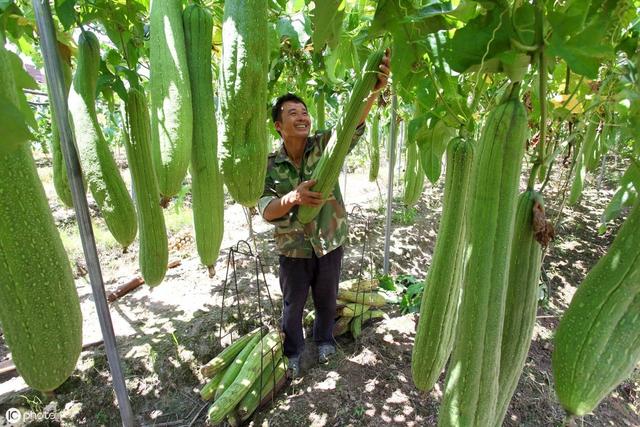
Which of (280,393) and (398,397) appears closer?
(398,397)

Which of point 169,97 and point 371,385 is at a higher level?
point 169,97

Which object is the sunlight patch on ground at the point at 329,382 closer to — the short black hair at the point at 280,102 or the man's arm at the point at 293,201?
the man's arm at the point at 293,201

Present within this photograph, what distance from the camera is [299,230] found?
132 inches

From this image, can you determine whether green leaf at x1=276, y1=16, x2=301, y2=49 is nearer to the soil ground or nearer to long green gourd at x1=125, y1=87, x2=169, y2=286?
long green gourd at x1=125, y1=87, x2=169, y2=286

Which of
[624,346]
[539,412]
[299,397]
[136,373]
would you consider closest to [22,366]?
[624,346]

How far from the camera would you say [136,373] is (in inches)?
143

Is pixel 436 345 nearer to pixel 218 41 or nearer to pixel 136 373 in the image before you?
pixel 218 41

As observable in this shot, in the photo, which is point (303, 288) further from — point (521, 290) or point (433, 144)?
point (521, 290)

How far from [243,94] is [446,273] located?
0.84 metres

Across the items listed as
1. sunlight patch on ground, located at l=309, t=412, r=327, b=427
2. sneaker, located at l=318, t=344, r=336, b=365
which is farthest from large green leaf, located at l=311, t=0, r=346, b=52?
sneaker, located at l=318, t=344, r=336, b=365

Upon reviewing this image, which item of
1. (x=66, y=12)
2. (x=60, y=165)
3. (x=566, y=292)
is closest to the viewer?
(x=66, y=12)

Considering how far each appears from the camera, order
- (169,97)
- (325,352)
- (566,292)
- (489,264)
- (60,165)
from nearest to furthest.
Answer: (489,264), (169,97), (60,165), (325,352), (566,292)

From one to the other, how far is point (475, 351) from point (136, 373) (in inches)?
145

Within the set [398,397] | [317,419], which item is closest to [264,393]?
[317,419]
